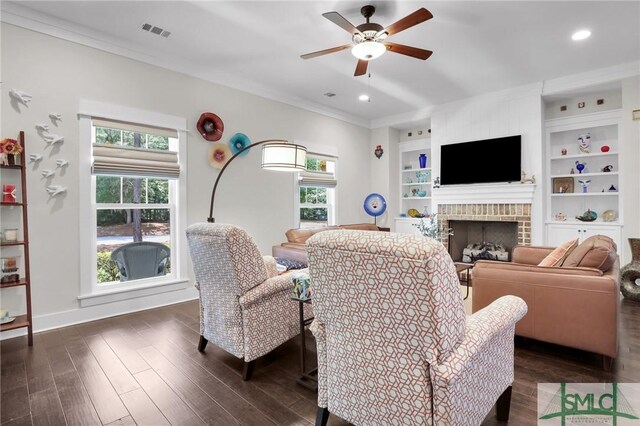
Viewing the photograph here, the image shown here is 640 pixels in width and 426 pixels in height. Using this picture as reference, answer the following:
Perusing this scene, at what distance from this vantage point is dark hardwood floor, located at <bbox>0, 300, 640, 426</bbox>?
5.94ft

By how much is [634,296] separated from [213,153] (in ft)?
17.5

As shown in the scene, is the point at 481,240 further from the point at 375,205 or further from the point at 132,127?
the point at 132,127

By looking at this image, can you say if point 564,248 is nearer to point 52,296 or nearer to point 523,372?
point 523,372

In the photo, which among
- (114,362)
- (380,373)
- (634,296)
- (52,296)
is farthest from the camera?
(634,296)

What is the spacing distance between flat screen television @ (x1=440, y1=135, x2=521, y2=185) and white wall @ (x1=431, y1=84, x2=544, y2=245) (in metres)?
0.11

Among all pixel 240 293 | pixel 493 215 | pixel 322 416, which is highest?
pixel 493 215

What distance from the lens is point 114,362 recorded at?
2438 mm

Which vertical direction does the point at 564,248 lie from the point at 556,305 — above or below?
above

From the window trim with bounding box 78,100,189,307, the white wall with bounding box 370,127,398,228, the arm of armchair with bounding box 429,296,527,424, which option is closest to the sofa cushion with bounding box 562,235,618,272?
the arm of armchair with bounding box 429,296,527,424

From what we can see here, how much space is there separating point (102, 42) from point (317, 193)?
3.68m

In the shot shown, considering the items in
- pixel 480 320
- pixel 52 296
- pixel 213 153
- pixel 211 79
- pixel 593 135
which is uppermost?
pixel 211 79

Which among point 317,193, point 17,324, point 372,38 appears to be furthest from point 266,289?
point 317,193

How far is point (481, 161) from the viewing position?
5.48m

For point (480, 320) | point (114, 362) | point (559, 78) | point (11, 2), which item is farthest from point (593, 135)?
point (11, 2)
